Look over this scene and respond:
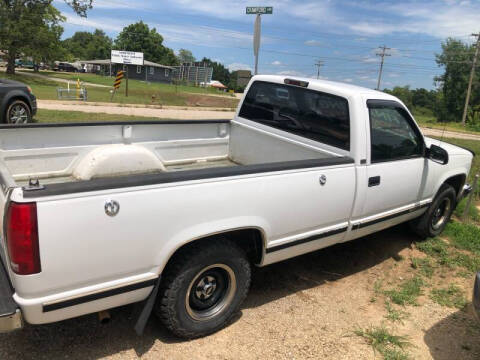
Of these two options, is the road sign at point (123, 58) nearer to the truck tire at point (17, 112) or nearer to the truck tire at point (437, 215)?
the truck tire at point (17, 112)

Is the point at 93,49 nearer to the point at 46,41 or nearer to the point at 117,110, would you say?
the point at 46,41

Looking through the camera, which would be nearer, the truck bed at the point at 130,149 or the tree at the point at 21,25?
the truck bed at the point at 130,149

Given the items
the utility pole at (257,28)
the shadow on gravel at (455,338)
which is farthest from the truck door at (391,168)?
the utility pole at (257,28)

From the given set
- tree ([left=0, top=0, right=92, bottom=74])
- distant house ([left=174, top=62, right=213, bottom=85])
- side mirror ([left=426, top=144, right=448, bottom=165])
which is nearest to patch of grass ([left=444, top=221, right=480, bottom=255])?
side mirror ([left=426, top=144, right=448, bottom=165])

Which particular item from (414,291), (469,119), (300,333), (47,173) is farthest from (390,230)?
(469,119)

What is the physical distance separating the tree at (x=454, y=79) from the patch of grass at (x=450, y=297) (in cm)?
5460

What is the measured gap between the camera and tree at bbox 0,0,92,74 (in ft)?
110

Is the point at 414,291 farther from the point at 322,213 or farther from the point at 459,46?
the point at 459,46

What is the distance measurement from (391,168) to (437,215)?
1.80m

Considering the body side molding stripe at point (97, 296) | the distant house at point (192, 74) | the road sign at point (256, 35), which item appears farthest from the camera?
the distant house at point (192, 74)

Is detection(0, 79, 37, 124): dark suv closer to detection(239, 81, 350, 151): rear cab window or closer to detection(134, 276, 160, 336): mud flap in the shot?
detection(239, 81, 350, 151): rear cab window

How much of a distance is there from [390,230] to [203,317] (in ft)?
11.4

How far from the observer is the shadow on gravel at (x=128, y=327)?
2.82 meters

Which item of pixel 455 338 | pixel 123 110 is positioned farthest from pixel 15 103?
pixel 455 338
